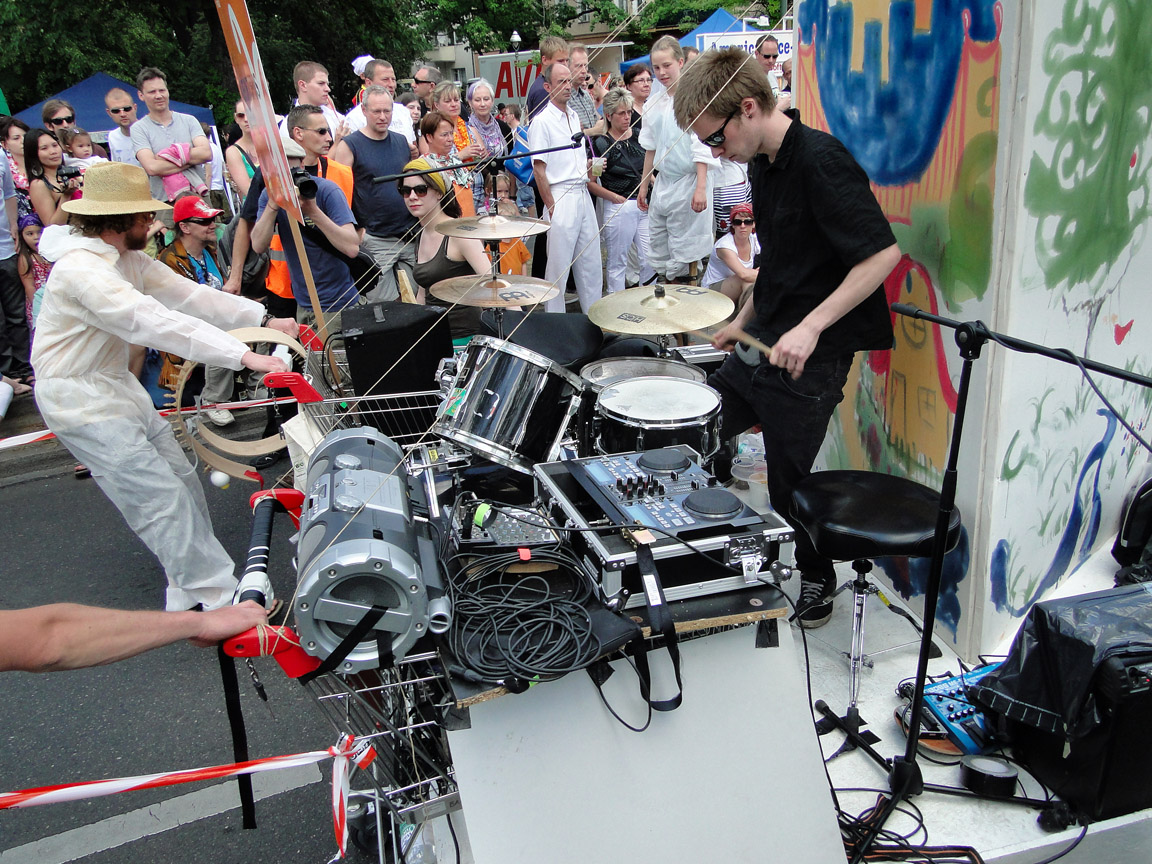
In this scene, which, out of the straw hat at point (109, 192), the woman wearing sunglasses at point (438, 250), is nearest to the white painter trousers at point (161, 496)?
the straw hat at point (109, 192)

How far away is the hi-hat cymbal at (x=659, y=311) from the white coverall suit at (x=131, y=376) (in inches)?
61.9

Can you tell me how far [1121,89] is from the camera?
2.68 metres

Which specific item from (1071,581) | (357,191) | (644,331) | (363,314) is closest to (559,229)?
(357,191)

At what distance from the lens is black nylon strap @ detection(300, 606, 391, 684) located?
1.76 m

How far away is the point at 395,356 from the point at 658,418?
1686 mm

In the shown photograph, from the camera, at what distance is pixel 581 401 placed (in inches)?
133

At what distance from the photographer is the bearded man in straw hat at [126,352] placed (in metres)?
3.17

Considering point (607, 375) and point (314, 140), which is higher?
point (314, 140)

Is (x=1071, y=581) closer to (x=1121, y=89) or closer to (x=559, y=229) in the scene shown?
(x=1121, y=89)

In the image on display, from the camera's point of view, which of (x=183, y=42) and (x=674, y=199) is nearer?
(x=674, y=199)

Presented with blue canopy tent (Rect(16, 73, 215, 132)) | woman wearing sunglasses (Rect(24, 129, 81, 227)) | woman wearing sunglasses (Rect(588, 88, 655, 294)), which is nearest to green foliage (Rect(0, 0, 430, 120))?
blue canopy tent (Rect(16, 73, 215, 132))

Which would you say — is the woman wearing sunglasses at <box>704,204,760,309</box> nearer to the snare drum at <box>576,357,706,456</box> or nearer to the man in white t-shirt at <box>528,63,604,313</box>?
the man in white t-shirt at <box>528,63,604,313</box>

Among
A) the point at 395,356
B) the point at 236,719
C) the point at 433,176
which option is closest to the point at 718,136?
the point at 395,356

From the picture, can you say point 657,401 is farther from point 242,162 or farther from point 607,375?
point 242,162
